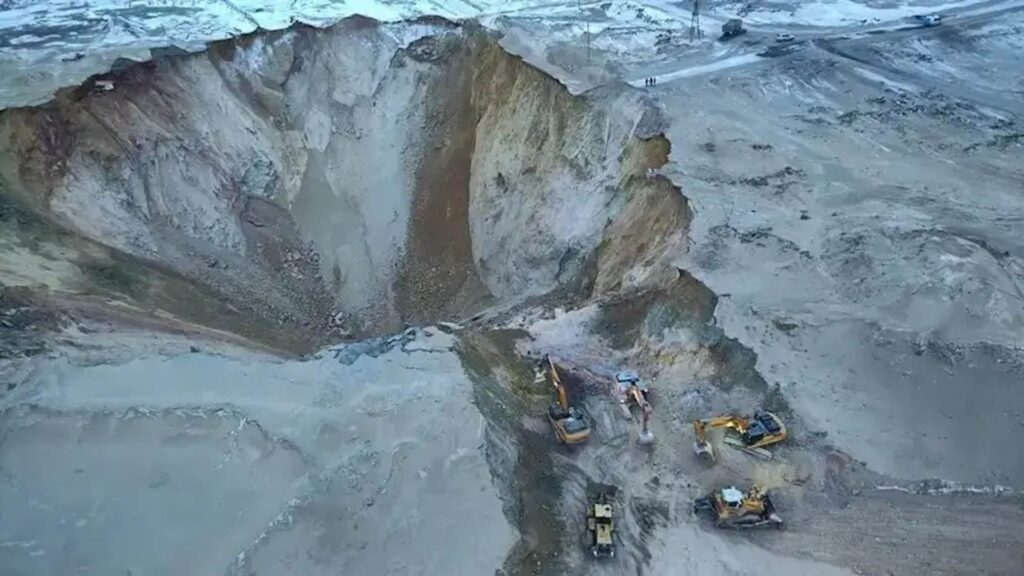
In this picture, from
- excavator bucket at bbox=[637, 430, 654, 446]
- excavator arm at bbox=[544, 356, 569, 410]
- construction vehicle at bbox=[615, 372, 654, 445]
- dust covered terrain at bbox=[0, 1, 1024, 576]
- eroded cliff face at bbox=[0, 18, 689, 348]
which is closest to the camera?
dust covered terrain at bbox=[0, 1, 1024, 576]

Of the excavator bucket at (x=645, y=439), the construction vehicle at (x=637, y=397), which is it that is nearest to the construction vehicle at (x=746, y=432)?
the excavator bucket at (x=645, y=439)

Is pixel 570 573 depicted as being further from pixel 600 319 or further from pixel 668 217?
pixel 668 217

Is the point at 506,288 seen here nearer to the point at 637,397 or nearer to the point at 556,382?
the point at 556,382

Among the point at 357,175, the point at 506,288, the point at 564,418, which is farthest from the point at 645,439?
the point at 357,175

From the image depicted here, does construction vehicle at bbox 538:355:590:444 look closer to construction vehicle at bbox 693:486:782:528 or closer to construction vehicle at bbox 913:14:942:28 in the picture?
construction vehicle at bbox 693:486:782:528

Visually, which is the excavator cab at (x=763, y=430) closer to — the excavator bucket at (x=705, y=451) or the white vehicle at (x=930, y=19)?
the excavator bucket at (x=705, y=451)

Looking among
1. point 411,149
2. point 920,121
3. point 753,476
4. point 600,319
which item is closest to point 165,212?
point 411,149

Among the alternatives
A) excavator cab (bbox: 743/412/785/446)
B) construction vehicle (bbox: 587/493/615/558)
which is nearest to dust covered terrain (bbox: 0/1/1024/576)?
construction vehicle (bbox: 587/493/615/558)
